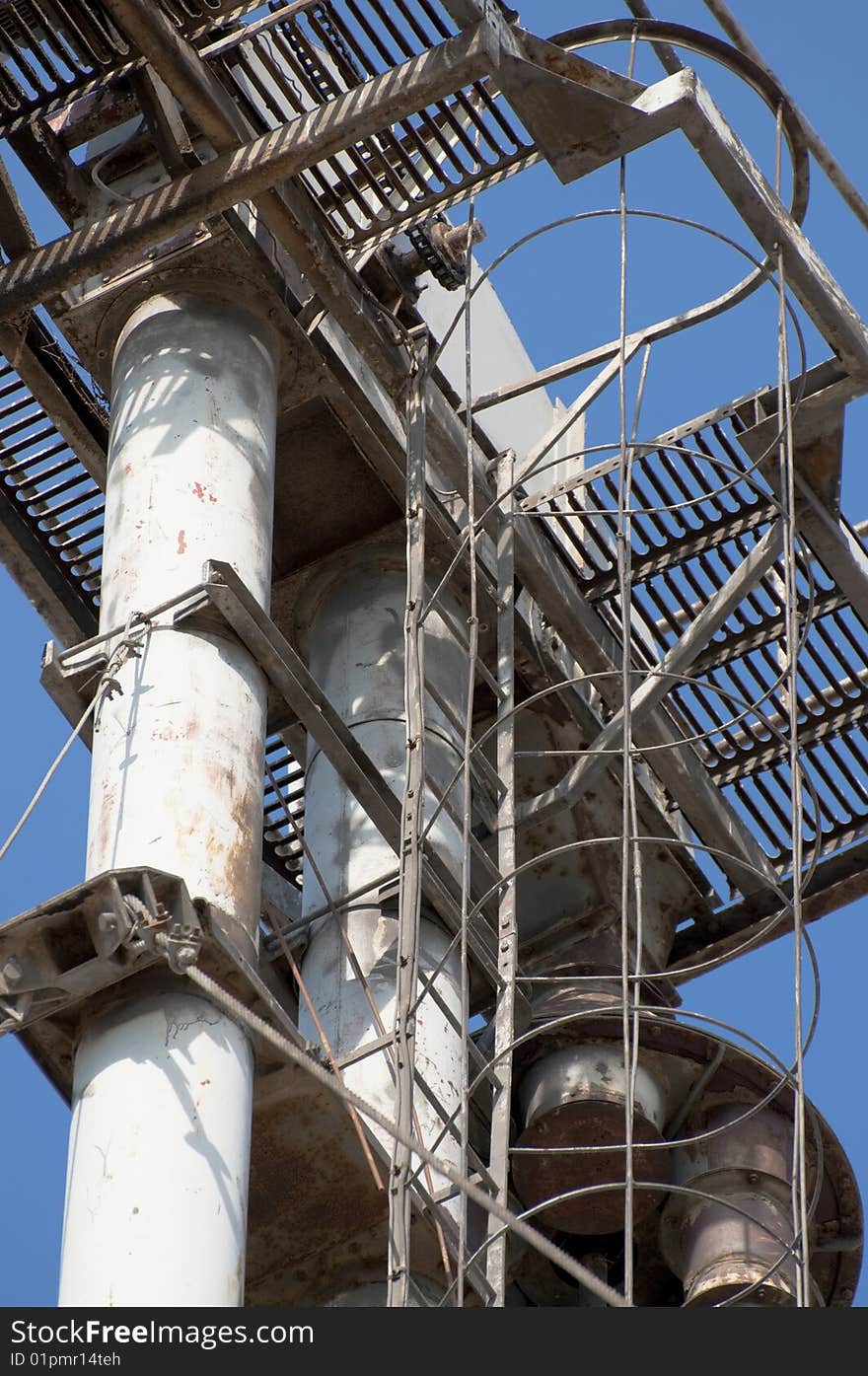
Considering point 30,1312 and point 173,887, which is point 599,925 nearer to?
point 173,887

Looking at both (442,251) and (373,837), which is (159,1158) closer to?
(373,837)

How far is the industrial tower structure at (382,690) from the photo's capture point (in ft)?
40.5

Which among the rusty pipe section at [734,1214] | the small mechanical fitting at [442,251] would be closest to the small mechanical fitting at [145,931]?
the rusty pipe section at [734,1214]

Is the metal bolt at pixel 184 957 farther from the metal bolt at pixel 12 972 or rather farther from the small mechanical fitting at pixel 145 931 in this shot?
the metal bolt at pixel 12 972

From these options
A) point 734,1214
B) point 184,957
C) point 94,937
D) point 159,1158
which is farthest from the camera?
point 734,1214

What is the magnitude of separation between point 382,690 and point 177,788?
3.69 meters

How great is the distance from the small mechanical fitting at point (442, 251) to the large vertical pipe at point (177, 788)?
133 cm

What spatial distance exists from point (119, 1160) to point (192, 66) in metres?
5.81

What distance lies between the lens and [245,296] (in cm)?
1548

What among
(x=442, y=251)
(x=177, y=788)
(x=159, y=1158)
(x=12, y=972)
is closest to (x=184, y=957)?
(x=12, y=972)

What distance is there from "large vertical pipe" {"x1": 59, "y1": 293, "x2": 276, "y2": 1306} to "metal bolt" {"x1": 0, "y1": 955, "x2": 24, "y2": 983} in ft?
1.31

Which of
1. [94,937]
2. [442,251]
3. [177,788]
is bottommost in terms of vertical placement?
[94,937]

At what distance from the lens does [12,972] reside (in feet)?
39.9

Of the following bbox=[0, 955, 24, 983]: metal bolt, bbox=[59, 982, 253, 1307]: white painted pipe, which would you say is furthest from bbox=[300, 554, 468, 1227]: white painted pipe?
bbox=[0, 955, 24, 983]: metal bolt
